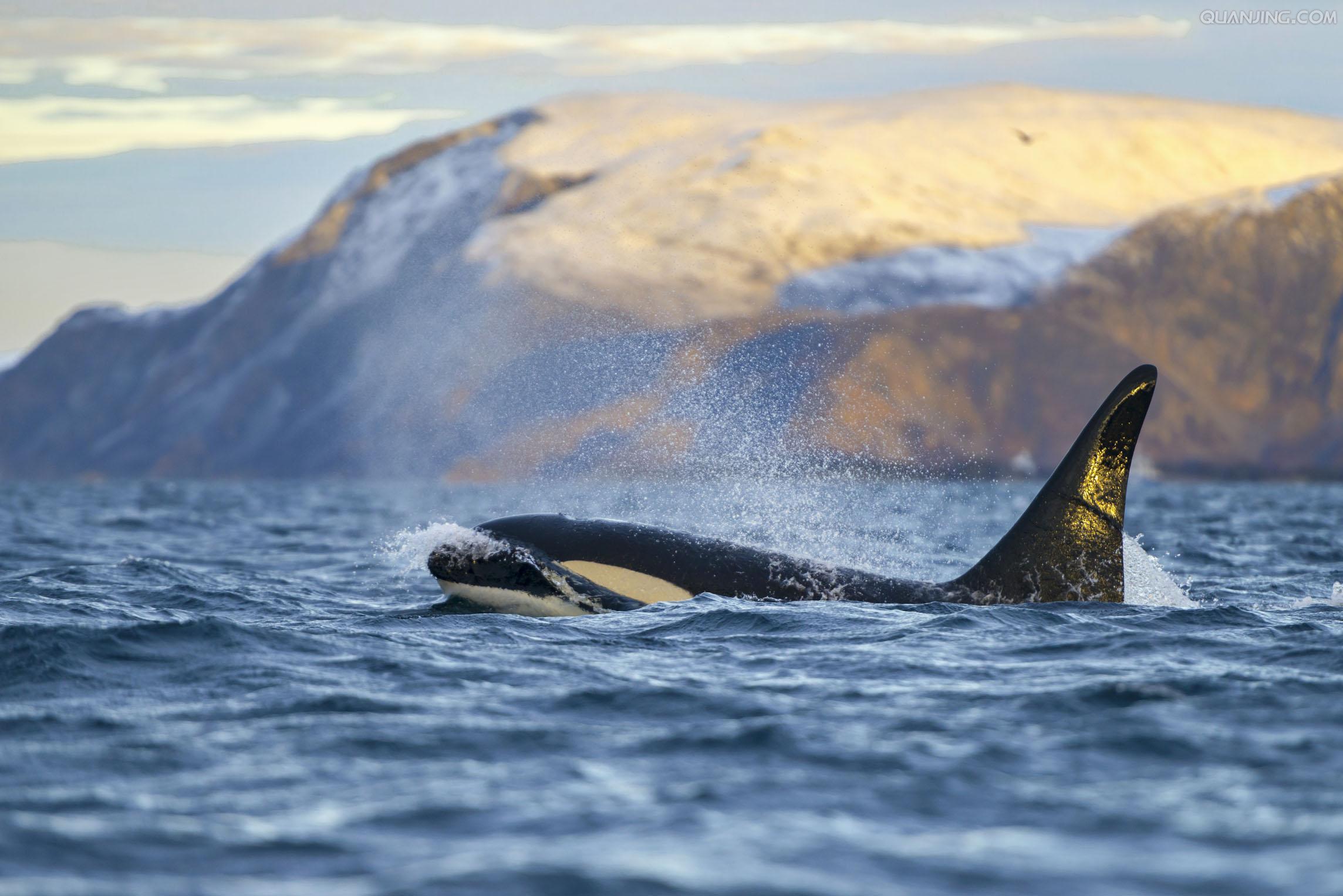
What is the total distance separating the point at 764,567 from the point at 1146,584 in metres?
4.46

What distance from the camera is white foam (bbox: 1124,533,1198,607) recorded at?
646 inches

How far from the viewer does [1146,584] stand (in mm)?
16953

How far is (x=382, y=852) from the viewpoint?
7.32 meters

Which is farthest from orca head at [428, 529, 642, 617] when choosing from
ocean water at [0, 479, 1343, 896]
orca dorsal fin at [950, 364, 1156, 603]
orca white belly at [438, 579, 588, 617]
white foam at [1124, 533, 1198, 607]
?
white foam at [1124, 533, 1198, 607]

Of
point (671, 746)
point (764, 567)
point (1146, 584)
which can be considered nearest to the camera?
point (671, 746)

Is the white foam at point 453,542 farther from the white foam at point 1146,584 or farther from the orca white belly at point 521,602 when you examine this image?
the white foam at point 1146,584

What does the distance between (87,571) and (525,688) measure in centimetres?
1124

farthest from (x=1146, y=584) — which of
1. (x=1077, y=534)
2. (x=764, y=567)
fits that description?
(x=764, y=567)

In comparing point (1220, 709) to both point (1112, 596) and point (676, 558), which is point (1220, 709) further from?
point (676, 558)

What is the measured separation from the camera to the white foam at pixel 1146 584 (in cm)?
1641

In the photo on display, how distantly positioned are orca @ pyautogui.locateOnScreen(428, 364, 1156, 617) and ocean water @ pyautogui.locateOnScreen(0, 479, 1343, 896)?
1.29ft

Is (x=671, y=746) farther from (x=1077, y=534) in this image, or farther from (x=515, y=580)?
(x=1077, y=534)

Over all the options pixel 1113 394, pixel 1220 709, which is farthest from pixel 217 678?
pixel 1113 394

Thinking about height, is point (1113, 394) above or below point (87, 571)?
above
